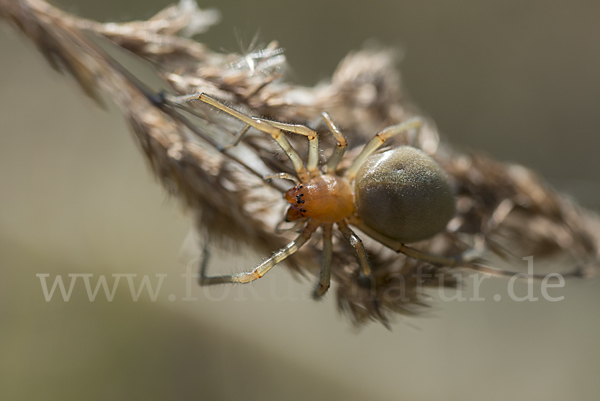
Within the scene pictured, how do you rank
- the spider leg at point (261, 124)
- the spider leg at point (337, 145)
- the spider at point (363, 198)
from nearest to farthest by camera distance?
the spider leg at point (261, 124), the spider at point (363, 198), the spider leg at point (337, 145)

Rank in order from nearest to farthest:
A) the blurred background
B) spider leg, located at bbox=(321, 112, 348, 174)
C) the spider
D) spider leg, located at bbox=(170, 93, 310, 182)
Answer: spider leg, located at bbox=(170, 93, 310, 182) < the spider < spider leg, located at bbox=(321, 112, 348, 174) < the blurred background

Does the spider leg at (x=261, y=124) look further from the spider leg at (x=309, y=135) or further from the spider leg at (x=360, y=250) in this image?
the spider leg at (x=360, y=250)

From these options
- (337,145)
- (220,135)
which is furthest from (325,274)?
(220,135)

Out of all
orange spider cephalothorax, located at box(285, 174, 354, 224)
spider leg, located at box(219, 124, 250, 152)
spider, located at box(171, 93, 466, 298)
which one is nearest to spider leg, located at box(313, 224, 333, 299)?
spider, located at box(171, 93, 466, 298)

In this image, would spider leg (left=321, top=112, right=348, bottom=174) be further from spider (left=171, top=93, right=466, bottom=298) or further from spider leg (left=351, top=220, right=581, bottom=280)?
spider leg (left=351, top=220, right=581, bottom=280)

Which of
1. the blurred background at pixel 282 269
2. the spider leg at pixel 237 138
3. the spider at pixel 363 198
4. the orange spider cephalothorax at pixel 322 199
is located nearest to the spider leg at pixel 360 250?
the spider at pixel 363 198

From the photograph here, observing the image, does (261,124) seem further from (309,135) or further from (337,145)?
(337,145)

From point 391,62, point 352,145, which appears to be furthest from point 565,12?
point 352,145

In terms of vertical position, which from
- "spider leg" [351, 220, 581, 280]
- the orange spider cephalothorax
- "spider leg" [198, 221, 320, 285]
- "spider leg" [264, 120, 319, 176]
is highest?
"spider leg" [264, 120, 319, 176]
